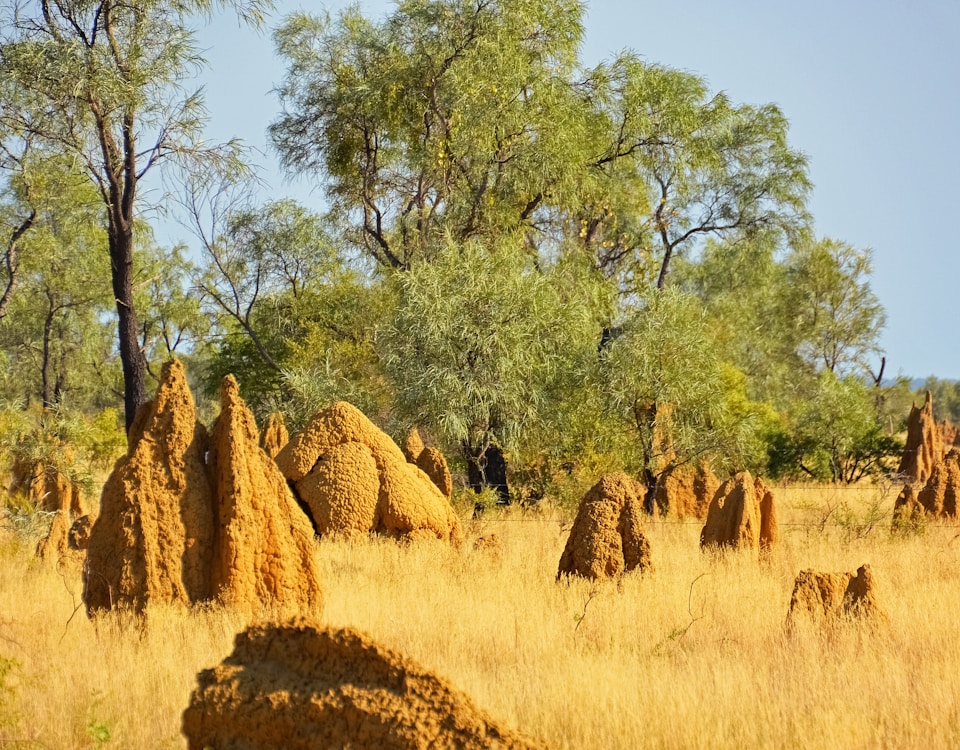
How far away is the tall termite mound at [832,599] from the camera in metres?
7.48

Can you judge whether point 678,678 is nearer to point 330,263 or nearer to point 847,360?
point 330,263

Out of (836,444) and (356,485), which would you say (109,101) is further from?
(836,444)

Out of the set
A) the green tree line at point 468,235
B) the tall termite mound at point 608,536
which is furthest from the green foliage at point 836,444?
the tall termite mound at point 608,536

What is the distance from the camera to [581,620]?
7660mm

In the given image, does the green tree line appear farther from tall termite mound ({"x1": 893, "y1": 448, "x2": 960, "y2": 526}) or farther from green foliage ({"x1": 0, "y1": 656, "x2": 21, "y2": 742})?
green foliage ({"x1": 0, "y1": 656, "x2": 21, "y2": 742})

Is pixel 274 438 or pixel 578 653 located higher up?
pixel 274 438

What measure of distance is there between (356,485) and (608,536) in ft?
11.7

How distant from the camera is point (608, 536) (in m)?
9.58

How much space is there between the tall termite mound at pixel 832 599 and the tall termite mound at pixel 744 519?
3.03m

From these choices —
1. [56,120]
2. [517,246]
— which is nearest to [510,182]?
[517,246]

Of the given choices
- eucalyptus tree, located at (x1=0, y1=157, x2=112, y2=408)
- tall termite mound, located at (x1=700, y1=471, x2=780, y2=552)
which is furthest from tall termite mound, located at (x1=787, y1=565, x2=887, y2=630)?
eucalyptus tree, located at (x1=0, y1=157, x2=112, y2=408)

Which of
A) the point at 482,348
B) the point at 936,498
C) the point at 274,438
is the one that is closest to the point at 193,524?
the point at 274,438

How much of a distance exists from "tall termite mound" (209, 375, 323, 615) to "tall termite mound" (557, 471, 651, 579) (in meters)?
2.71

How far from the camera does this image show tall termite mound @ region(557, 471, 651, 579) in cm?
951
